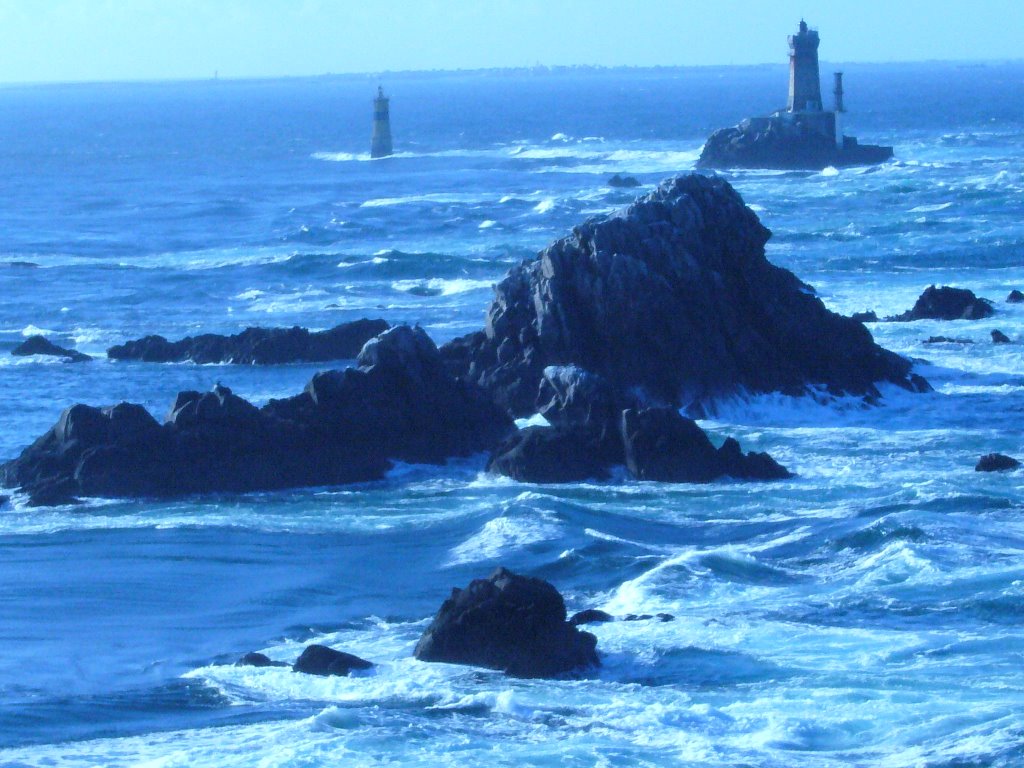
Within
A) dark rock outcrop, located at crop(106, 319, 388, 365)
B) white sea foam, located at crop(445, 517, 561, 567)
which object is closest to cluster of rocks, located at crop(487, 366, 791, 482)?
white sea foam, located at crop(445, 517, 561, 567)

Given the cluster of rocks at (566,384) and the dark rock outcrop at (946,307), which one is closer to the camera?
the cluster of rocks at (566,384)

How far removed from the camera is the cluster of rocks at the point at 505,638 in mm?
17422

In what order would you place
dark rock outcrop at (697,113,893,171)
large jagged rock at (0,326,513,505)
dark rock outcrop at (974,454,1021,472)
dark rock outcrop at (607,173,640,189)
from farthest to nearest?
dark rock outcrop at (697,113,893,171)
dark rock outcrop at (607,173,640,189)
large jagged rock at (0,326,513,505)
dark rock outcrop at (974,454,1021,472)

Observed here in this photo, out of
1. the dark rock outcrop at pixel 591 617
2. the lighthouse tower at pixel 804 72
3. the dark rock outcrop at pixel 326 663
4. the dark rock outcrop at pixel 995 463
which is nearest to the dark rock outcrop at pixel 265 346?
the dark rock outcrop at pixel 995 463

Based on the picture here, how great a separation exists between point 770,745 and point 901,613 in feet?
14.2

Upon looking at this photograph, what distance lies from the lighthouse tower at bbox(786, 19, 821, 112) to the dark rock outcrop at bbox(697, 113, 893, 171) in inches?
50.6

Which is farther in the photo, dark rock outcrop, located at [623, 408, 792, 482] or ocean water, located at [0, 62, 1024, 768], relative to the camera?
dark rock outcrop, located at [623, 408, 792, 482]

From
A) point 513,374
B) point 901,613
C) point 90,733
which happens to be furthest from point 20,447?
point 901,613

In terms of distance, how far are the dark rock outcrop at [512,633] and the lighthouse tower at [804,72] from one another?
245 ft

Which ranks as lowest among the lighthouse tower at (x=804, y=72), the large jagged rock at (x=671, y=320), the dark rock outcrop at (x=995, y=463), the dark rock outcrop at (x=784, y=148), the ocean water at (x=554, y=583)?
the ocean water at (x=554, y=583)

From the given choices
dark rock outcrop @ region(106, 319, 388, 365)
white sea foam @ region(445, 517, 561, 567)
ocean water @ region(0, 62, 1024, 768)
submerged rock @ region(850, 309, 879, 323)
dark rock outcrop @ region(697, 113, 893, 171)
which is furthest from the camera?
dark rock outcrop @ region(697, 113, 893, 171)

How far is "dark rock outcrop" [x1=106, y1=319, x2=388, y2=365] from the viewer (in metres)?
38.1

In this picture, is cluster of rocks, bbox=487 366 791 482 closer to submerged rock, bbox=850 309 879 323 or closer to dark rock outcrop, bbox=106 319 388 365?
dark rock outcrop, bbox=106 319 388 365

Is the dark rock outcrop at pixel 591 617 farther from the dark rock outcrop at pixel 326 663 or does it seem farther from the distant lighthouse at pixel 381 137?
the distant lighthouse at pixel 381 137
